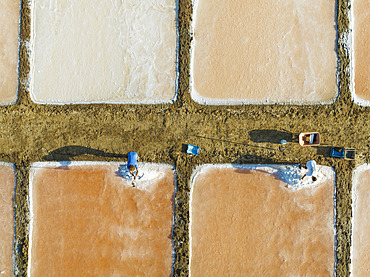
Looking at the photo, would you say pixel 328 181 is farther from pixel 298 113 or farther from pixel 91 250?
pixel 91 250

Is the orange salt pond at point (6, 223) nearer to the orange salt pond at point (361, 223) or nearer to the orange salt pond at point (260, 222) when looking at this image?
the orange salt pond at point (260, 222)

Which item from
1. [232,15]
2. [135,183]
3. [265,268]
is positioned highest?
[232,15]

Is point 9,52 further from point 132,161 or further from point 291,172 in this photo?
point 291,172

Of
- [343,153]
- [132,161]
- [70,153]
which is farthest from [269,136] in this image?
[70,153]

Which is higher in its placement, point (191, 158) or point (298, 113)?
point (298, 113)

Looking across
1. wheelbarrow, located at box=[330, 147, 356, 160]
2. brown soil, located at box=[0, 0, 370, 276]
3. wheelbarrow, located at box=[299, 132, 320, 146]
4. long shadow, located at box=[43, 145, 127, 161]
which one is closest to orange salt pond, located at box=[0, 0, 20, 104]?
brown soil, located at box=[0, 0, 370, 276]

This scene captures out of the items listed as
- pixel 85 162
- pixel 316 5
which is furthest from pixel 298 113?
pixel 85 162
